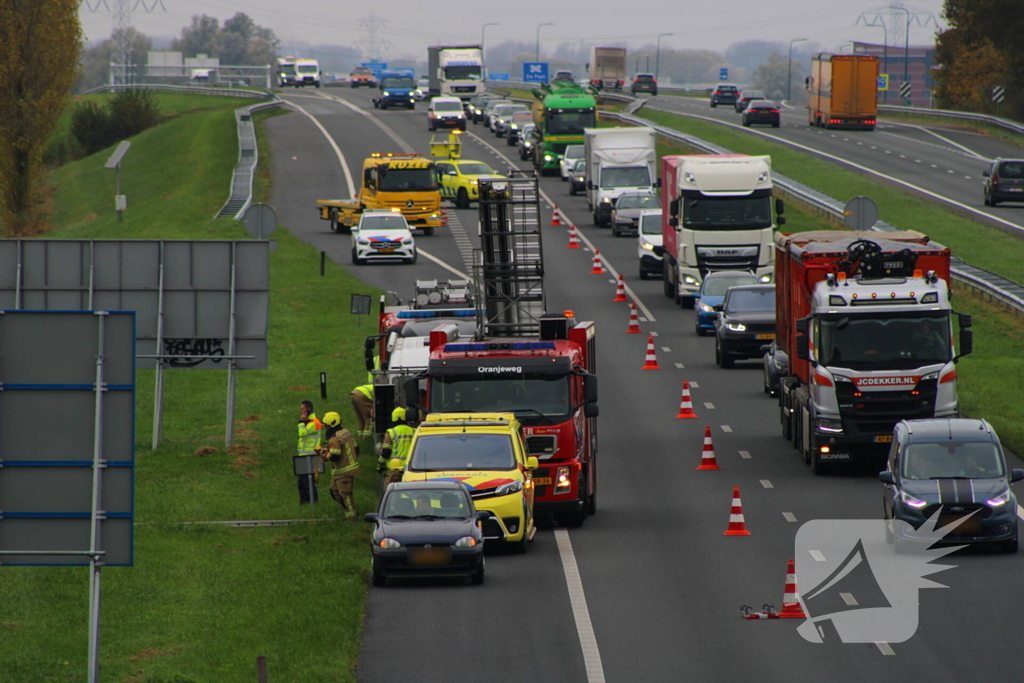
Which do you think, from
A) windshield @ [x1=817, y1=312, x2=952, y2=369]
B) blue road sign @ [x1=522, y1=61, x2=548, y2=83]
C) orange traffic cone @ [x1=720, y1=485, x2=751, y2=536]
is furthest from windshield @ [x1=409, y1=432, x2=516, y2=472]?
blue road sign @ [x1=522, y1=61, x2=548, y2=83]

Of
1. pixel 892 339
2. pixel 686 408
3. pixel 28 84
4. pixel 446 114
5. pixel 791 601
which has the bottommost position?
pixel 686 408

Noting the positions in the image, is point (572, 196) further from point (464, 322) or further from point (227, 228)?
point (464, 322)

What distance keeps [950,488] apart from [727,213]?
76.5 ft

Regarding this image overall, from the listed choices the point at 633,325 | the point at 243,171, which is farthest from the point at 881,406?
the point at 243,171

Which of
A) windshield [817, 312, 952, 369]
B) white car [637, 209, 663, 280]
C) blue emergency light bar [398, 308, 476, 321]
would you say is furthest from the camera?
white car [637, 209, 663, 280]

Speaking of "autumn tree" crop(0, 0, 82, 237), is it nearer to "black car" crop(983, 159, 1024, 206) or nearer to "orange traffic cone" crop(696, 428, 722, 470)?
"black car" crop(983, 159, 1024, 206)

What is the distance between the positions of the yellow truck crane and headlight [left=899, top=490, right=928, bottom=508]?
125 feet

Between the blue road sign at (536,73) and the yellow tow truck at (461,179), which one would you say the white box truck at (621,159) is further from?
the blue road sign at (536,73)

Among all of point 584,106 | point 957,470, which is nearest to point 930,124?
point 584,106

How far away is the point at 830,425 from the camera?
→ 25.0m

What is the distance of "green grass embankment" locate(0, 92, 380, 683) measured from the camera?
15508mm

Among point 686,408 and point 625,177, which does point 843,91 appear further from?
point 686,408

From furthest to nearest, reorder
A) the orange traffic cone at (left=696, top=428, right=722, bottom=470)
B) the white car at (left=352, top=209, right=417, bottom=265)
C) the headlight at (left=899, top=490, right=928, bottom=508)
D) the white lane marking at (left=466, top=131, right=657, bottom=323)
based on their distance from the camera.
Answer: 1. the white car at (left=352, top=209, right=417, bottom=265)
2. the white lane marking at (left=466, top=131, right=657, bottom=323)
3. the orange traffic cone at (left=696, top=428, right=722, bottom=470)
4. the headlight at (left=899, top=490, right=928, bottom=508)

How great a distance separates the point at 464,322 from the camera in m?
29.4
